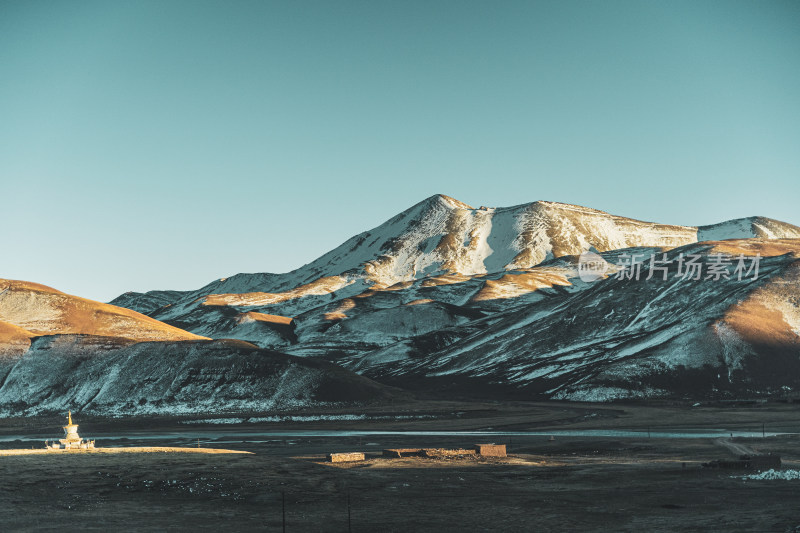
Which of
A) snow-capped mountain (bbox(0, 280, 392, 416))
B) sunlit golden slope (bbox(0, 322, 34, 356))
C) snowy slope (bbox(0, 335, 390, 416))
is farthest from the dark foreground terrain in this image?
sunlit golden slope (bbox(0, 322, 34, 356))

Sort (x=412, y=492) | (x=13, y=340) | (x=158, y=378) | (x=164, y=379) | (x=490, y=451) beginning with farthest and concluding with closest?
1. (x=13, y=340)
2. (x=158, y=378)
3. (x=164, y=379)
4. (x=490, y=451)
5. (x=412, y=492)

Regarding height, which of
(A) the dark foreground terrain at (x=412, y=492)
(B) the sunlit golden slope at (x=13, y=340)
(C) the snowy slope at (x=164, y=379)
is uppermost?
(B) the sunlit golden slope at (x=13, y=340)

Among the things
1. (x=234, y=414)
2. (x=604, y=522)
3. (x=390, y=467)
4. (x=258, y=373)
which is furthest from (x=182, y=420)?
(x=604, y=522)

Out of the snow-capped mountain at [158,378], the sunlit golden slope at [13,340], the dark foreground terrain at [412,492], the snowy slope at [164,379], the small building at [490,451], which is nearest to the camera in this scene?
the dark foreground terrain at [412,492]

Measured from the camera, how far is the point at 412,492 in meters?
43.5

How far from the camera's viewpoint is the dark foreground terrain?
3362cm

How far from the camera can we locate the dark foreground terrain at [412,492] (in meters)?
33.6

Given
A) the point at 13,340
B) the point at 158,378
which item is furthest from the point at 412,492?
the point at 13,340

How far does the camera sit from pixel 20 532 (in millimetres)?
30281

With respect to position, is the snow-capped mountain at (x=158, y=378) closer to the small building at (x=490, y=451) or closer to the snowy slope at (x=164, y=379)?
A: the snowy slope at (x=164, y=379)

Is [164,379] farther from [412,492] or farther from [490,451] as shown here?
[412,492]

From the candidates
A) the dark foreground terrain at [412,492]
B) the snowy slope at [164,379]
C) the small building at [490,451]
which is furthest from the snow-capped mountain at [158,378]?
the small building at [490,451]

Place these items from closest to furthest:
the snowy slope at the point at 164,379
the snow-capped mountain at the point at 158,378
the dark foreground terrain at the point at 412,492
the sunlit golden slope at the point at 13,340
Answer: the dark foreground terrain at the point at 412,492 < the snowy slope at the point at 164,379 < the snow-capped mountain at the point at 158,378 < the sunlit golden slope at the point at 13,340

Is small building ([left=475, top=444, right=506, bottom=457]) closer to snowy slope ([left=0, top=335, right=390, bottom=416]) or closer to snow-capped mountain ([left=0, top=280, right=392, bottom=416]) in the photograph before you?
snowy slope ([left=0, top=335, right=390, bottom=416])
